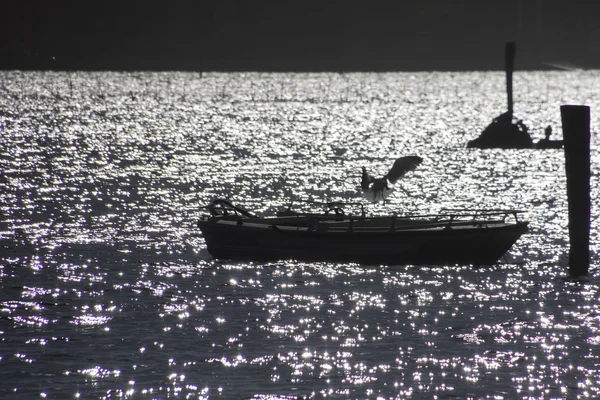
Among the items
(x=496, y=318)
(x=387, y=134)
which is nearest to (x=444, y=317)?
(x=496, y=318)

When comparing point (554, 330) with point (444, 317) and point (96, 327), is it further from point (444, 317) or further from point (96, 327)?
point (96, 327)

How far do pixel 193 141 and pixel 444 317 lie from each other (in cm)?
7472

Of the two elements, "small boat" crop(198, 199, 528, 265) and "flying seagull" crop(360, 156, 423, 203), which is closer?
"small boat" crop(198, 199, 528, 265)

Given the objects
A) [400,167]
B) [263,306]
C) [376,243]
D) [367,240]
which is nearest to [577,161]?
[400,167]

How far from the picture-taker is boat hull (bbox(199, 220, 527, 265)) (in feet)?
116

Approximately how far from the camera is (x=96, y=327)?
28.3 metres

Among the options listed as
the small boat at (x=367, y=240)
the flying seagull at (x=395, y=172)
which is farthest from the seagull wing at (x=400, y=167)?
the small boat at (x=367, y=240)

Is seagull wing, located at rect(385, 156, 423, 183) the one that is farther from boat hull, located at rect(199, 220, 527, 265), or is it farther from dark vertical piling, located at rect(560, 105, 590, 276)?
dark vertical piling, located at rect(560, 105, 590, 276)

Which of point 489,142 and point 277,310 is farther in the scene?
point 489,142

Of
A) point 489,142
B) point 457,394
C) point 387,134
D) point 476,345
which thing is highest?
point 387,134

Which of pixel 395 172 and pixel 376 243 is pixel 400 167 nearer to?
pixel 395 172

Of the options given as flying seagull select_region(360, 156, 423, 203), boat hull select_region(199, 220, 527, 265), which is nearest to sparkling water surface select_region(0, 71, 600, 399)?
boat hull select_region(199, 220, 527, 265)

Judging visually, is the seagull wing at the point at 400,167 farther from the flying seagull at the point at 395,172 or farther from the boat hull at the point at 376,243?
the boat hull at the point at 376,243

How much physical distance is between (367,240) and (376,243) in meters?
0.34
